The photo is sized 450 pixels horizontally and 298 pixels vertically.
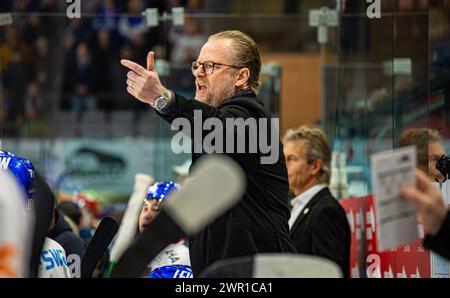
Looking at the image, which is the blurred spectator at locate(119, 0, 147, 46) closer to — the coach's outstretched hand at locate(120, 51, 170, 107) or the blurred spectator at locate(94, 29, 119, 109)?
the blurred spectator at locate(94, 29, 119, 109)

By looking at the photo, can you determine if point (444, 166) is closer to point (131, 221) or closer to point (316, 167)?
point (316, 167)

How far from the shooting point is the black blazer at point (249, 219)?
8.89 ft

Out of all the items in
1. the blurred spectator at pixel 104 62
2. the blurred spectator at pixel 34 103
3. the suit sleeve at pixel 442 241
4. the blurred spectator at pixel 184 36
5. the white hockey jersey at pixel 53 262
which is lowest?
the white hockey jersey at pixel 53 262

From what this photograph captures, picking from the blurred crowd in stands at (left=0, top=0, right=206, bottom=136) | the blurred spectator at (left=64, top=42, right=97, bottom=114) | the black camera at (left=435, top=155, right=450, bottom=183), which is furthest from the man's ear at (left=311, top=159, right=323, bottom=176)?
the blurred spectator at (left=64, top=42, right=97, bottom=114)

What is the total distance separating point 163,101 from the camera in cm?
242

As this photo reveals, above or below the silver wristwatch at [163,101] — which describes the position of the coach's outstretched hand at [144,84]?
above

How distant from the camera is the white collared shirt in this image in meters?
4.21

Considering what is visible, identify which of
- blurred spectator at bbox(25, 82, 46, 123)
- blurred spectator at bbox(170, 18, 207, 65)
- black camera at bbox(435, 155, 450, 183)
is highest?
blurred spectator at bbox(170, 18, 207, 65)

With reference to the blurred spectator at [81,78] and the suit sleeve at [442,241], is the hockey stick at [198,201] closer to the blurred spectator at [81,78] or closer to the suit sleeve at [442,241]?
the suit sleeve at [442,241]

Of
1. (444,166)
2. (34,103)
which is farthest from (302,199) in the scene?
(34,103)

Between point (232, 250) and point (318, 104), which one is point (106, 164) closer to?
point (318, 104)

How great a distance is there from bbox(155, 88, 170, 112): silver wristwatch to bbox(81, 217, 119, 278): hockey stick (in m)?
0.37

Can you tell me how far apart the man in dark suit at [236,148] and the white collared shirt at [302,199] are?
1283 mm

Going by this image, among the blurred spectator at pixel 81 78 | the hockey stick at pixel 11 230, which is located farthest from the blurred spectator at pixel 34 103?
the hockey stick at pixel 11 230
